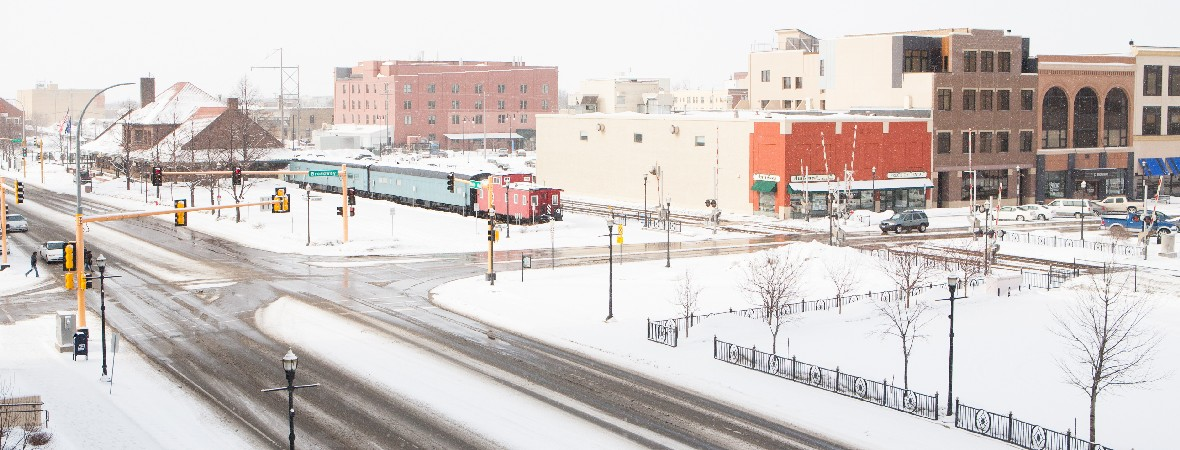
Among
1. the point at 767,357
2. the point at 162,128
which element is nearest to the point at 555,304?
the point at 767,357

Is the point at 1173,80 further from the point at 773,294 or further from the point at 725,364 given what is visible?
the point at 725,364

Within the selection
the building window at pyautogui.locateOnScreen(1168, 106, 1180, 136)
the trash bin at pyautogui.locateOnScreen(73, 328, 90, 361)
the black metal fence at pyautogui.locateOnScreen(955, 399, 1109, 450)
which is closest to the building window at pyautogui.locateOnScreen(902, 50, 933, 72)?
the building window at pyautogui.locateOnScreen(1168, 106, 1180, 136)

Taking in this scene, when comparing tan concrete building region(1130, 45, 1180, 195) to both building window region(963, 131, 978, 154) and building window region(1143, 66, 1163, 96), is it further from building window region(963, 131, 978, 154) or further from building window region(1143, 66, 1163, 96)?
building window region(963, 131, 978, 154)

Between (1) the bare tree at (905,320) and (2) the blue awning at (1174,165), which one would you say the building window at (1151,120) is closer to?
(2) the blue awning at (1174,165)

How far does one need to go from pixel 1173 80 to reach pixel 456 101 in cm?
9885

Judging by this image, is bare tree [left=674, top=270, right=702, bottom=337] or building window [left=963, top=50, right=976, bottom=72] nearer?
bare tree [left=674, top=270, right=702, bottom=337]

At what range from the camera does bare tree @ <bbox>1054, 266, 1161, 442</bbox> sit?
1284 inches

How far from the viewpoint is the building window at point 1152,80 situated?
95.1 meters

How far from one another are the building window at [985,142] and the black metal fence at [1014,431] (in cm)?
5973

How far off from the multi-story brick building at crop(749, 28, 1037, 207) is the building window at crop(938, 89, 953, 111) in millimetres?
67

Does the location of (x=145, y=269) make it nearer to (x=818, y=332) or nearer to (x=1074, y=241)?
(x=818, y=332)

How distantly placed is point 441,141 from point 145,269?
115 meters

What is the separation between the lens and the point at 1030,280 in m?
51.9

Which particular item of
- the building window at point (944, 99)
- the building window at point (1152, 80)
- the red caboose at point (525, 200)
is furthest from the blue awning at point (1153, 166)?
the red caboose at point (525, 200)
